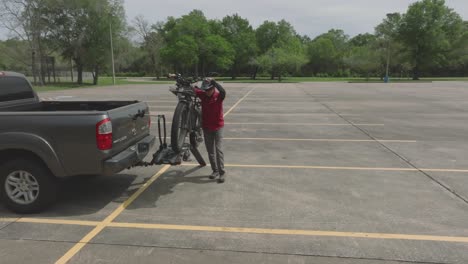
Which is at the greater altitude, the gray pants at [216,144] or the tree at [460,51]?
the tree at [460,51]

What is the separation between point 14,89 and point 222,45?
236 feet

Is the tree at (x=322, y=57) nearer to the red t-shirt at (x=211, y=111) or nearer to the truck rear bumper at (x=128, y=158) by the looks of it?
the red t-shirt at (x=211, y=111)

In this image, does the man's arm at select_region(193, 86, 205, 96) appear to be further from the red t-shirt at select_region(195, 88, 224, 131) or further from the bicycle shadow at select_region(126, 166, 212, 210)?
the bicycle shadow at select_region(126, 166, 212, 210)

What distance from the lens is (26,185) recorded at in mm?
4582

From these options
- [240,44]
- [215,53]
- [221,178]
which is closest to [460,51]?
[240,44]

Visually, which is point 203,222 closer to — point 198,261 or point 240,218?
point 240,218

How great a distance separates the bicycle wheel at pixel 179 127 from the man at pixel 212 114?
31 cm

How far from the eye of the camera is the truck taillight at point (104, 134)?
4.29 m

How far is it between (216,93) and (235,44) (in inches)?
3173

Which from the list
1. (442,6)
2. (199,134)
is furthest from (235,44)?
(199,134)

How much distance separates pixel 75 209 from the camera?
4.81 m

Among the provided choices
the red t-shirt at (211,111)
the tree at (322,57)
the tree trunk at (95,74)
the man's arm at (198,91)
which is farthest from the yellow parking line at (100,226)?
the tree at (322,57)

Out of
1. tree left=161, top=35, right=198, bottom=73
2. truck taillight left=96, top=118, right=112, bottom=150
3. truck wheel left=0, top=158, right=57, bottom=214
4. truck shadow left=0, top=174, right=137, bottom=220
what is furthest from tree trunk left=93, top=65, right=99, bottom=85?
truck taillight left=96, top=118, right=112, bottom=150

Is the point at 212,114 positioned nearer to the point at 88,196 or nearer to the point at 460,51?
the point at 88,196
